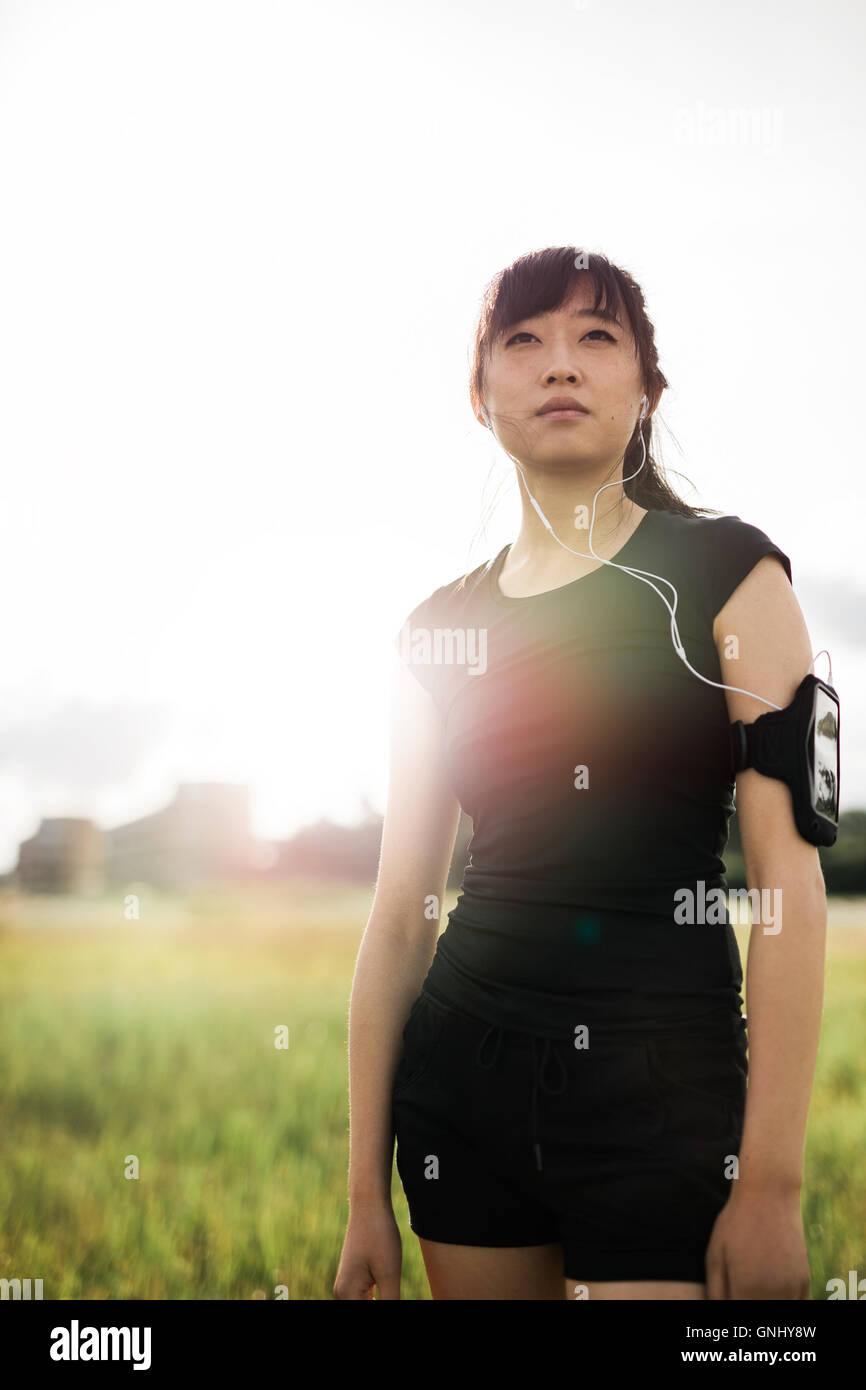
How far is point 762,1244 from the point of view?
1.29 meters

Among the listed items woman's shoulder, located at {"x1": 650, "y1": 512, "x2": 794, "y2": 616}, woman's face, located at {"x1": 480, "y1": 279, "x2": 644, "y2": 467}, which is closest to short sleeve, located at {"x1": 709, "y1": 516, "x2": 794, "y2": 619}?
woman's shoulder, located at {"x1": 650, "y1": 512, "x2": 794, "y2": 616}

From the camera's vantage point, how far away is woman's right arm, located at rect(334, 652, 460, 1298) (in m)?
1.74

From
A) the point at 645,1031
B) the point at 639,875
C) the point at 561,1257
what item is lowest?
the point at 561,1257

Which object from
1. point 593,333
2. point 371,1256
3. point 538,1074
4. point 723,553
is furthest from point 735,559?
point 371,1256

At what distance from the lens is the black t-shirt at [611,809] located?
143cm

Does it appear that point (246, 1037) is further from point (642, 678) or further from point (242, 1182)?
point (642, 678)

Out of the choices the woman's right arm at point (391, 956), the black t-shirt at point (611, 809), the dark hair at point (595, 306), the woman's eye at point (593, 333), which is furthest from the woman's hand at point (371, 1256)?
the woman's eye at point (593, 333)

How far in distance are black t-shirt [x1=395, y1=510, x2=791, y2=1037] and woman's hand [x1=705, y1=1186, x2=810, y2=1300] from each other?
10.3 inches

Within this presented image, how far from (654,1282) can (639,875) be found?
1.95 feet

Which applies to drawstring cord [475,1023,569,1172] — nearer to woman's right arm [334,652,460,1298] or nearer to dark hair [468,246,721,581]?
woman's right arm [334,652,460,1298]

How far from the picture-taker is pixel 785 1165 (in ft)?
4.30

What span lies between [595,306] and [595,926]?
45.4 inches

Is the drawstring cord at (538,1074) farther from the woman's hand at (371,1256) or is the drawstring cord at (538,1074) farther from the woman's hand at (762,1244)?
the woman's hand at (371,1256)
